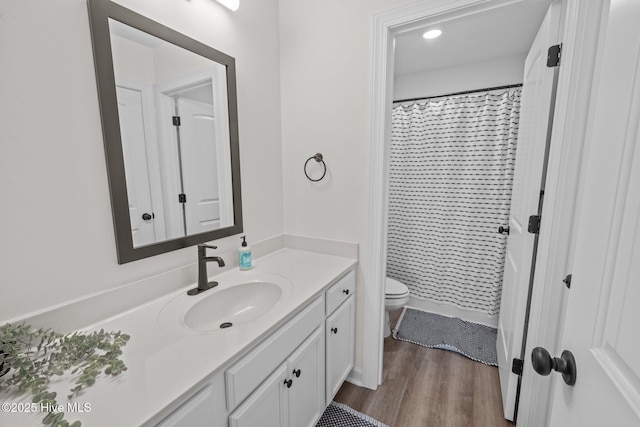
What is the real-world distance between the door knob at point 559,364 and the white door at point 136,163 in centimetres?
129

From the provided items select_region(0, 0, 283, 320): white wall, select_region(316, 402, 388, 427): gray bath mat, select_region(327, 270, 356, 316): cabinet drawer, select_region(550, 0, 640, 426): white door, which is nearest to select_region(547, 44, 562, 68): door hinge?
select_region(550, 0, 640, 426): white door

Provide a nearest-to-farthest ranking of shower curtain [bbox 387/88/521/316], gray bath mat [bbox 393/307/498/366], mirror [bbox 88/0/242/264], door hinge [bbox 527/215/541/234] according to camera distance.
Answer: mirror [bbox 88/0/242/264] < door hinge [bbox 527/215/541/234] < gray bath mat [bbox 393/307/498/366] < shower curtain [bbox 387/88/521/316]

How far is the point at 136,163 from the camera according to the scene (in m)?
1.07

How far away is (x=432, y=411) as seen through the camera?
61.4 inches

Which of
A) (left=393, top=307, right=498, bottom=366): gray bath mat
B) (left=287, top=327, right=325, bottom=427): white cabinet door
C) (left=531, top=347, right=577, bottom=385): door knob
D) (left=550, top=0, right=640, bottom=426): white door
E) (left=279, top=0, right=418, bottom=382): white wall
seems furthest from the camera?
(left=393, top=307, right=498, bottom=366): gray bath mat

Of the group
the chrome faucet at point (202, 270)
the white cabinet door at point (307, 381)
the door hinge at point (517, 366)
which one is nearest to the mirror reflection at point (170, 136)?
the chrome faucet at point (202, 270)

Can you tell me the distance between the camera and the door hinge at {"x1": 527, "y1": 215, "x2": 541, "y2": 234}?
4.10 feet

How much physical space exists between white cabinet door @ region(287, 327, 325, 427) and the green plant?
1.99ft

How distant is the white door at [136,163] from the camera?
3.36ft

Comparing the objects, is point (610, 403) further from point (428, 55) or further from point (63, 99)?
point (428, 55)

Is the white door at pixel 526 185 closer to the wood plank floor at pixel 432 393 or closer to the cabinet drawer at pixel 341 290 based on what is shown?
the wood plank floor at pixel 432 393

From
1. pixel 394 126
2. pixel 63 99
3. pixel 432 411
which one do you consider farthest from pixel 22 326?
pixel 394 126

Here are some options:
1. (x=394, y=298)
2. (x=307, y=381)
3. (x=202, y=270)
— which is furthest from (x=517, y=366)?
(x=202, y=270)

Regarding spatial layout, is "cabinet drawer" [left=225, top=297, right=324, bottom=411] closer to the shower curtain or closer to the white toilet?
the white toilet
